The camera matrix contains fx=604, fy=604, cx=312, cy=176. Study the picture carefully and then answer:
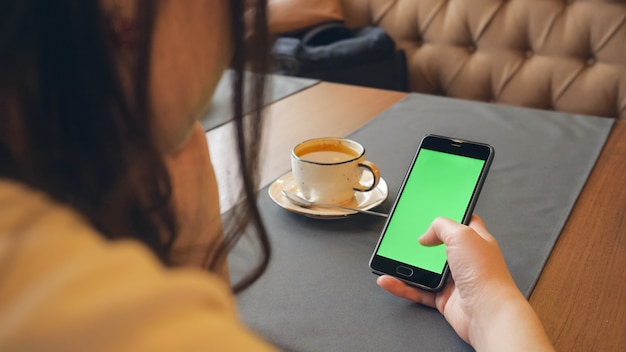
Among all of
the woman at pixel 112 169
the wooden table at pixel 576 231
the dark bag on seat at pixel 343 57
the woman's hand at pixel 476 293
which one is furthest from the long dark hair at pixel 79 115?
the dark bag on seat at pixel 343 57

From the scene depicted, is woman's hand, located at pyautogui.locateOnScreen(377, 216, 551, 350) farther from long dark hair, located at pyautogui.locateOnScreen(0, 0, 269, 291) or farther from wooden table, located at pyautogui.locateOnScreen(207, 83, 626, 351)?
long dark hair, located at pyautogui.locateOnScreen(0, 0, 269, 291)

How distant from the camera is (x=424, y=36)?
2023 mm

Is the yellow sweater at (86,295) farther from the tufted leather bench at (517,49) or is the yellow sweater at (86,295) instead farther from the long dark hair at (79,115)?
the tufted leather bench at (517,49)

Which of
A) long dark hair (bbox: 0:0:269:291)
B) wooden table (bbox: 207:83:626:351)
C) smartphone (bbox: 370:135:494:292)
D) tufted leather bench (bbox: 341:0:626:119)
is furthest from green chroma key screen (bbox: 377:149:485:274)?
tufted leather bench (bbox: 341:0:626:119)

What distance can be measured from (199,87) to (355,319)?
11.7 inches

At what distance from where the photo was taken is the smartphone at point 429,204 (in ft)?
2.11

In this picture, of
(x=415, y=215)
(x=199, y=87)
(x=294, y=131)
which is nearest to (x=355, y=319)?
(x=415, y=215)

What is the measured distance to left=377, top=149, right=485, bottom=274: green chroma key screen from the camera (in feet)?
2.16

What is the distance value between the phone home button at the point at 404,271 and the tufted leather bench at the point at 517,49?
1381 millimetres

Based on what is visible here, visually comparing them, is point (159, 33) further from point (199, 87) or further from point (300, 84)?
point (300, 84)

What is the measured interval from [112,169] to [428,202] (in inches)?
17.5

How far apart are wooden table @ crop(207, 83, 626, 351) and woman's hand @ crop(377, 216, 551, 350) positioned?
2.1 inches

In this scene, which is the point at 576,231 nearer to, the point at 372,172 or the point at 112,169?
the point at 372,172

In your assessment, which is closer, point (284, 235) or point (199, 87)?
point (199, 87)
